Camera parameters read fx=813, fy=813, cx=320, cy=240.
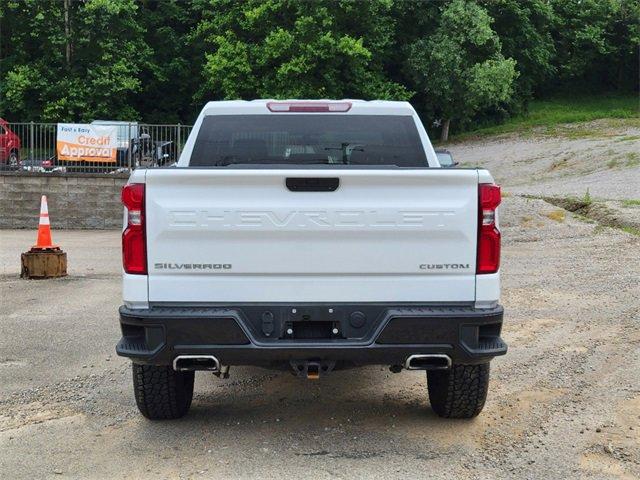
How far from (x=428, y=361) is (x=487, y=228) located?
794mm

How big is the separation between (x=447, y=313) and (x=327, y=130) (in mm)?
2099

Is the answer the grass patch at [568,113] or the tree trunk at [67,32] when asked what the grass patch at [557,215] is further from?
the tree trunk at [67,32]

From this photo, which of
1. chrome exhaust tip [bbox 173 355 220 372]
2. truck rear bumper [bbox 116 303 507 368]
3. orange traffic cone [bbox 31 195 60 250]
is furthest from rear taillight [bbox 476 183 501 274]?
orange traffic cone [bbox 31 195 60 250]

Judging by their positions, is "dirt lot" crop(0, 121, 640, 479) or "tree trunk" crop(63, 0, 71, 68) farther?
"tree trunk" crop(63, 0, 71, 68)

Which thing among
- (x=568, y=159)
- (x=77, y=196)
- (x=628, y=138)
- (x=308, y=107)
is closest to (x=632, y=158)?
(x=568, y=159)

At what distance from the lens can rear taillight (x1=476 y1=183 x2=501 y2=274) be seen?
4.36 metres

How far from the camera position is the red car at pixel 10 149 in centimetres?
2025

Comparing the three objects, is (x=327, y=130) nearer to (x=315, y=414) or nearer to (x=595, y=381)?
(x=315, y=414)

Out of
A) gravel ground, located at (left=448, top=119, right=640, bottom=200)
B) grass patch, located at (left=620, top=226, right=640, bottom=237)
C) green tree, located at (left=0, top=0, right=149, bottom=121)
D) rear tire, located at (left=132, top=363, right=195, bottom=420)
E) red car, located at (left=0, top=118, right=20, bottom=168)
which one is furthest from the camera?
green tree, located at (left=0, top=0, right=149, bottom=121)

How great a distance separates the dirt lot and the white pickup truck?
0.56m

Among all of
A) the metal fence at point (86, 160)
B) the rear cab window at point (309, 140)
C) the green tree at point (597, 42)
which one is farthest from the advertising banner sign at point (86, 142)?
the green tree at point (597, 42)

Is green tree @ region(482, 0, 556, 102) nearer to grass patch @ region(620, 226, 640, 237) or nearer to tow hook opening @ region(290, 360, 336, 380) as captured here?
grass patch @ region(620, 226, 640, 237)

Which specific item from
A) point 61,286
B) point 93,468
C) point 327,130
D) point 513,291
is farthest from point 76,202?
point 93,468

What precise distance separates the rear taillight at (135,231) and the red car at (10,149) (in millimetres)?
17393
